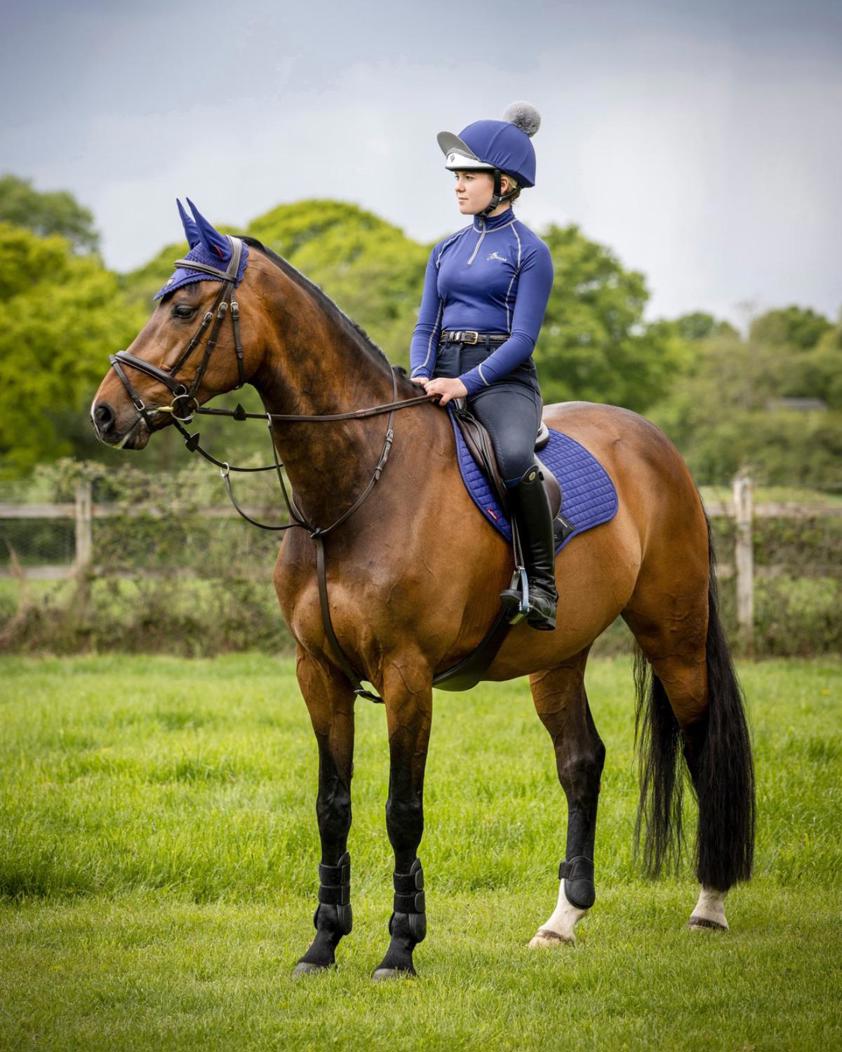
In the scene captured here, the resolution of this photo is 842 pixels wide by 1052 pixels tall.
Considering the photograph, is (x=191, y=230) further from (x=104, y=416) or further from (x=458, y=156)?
(x=458, y=156)

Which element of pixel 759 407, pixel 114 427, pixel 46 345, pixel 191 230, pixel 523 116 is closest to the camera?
pixel 114 427

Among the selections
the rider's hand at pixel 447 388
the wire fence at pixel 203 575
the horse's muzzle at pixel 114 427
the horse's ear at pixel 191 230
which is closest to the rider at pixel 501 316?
the rider's hand at pixel 447 388

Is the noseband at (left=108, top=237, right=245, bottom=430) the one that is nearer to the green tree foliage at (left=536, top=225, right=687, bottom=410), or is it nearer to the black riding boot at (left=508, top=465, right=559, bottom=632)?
the black riding boot at (left=508, top=465, right=559, bottom=632)

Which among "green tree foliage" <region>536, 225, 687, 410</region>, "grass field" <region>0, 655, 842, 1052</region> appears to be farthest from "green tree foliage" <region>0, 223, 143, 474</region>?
"grass field" <region>0, 655, 842, 1052</region>

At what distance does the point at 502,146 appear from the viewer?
5109 mm

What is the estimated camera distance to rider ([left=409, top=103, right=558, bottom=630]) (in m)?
5.05

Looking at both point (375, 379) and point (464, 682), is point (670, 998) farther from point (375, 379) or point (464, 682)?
point (375, 379)

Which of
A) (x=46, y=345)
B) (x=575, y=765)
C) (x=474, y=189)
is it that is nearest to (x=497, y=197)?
(x=474, y=189)

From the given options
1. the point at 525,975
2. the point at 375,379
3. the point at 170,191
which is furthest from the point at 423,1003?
the point at 170,191

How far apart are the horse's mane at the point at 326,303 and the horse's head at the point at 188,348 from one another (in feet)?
0.66

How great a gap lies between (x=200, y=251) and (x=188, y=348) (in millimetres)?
395

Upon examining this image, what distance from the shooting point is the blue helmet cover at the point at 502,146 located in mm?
5102

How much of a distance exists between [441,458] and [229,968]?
2.40 metres

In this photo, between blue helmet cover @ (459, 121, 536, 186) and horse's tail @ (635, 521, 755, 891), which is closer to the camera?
blue helmet cover @ (459, 121, 536, 186)
